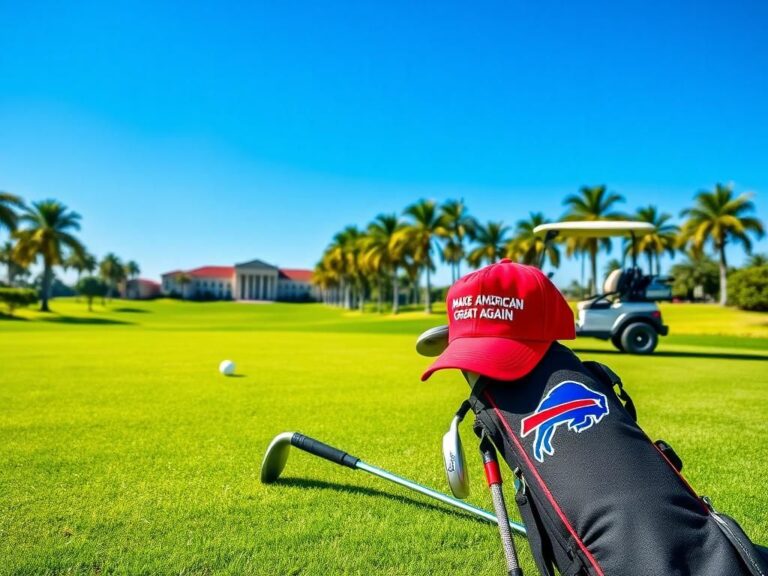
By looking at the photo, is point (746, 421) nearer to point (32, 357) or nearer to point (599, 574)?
point (599, 574)

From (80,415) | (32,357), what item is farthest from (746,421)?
(32,357)

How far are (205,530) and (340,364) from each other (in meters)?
9.88

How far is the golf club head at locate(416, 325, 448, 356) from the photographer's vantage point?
2283mm

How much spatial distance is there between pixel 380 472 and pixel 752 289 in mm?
46494

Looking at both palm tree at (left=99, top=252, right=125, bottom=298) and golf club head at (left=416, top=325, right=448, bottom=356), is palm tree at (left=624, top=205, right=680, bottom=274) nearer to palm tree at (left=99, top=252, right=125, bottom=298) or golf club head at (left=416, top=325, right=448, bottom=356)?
golf club head at (left=416, top=325, right=448, bottom=356)

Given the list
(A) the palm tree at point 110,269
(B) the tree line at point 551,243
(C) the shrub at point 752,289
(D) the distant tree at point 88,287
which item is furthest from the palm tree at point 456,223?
(A) the palm tree at point 110,269

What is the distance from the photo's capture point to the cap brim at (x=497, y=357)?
1.84m

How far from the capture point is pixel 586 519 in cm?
166

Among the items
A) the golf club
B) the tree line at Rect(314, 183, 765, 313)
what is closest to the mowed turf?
the golf club

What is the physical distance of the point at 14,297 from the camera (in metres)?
44.3

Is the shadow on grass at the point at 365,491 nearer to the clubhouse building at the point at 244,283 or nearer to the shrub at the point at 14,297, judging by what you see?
the shrub at the point at 14,297

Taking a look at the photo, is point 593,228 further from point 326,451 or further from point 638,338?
point 326,451

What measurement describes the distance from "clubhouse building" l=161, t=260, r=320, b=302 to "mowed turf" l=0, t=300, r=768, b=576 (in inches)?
5877

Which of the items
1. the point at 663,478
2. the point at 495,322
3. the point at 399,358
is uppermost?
the point at 495,322
